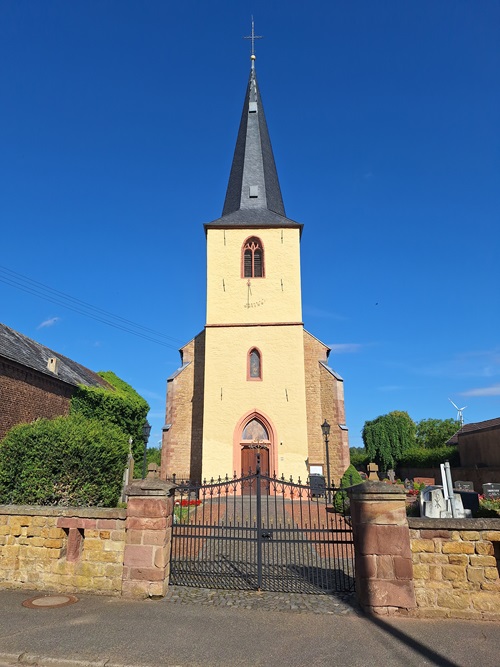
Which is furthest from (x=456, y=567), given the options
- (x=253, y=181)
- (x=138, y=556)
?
(x=253, y=181)

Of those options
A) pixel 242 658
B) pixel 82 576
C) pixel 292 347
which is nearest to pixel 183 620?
pixel 242 658

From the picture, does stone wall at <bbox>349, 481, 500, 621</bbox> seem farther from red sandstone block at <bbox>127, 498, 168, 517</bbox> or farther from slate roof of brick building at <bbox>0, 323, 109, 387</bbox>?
slate roof of brick building at <bbox>0, 323, 109, 387</bbox>

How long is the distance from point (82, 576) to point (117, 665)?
2632 mm

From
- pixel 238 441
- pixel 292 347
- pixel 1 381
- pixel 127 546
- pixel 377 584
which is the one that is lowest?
pixel 377 584

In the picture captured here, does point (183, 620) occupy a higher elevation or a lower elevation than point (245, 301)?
lower

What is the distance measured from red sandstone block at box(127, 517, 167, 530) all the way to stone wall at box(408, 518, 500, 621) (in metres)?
3.61

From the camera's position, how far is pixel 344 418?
20969 millimetres

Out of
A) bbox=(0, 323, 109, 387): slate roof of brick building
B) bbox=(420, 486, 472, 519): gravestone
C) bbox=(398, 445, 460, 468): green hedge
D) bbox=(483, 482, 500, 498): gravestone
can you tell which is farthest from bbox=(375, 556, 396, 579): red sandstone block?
bbox=(398, 445, 460, 468): green hedge

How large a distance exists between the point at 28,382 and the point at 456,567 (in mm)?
17980

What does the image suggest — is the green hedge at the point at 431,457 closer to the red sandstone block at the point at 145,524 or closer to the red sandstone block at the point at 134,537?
the red sandstone block at the point at 145,524

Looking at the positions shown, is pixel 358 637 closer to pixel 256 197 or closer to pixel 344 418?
pixel 344 418

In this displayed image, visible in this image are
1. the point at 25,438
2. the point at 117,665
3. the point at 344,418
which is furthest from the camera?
the point at 344,418

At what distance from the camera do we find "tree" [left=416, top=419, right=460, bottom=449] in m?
57.0

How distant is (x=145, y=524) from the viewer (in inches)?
255
